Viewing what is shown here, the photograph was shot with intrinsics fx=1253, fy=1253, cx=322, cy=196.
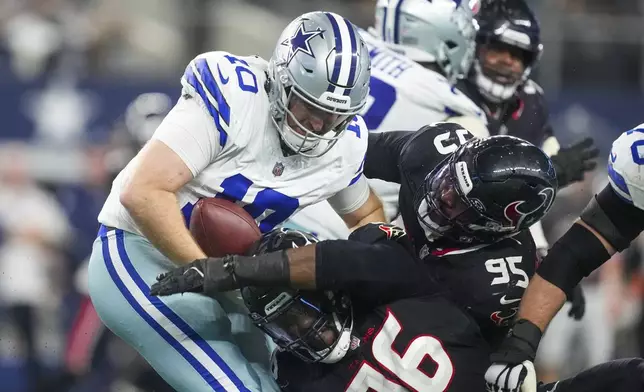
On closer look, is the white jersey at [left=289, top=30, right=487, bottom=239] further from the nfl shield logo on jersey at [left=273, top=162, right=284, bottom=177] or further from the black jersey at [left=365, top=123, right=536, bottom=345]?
the nfl shield logo on jersey at [left=273, top=162, right=284, bottom=177]

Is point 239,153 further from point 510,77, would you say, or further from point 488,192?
point 510,77

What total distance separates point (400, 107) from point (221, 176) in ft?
4.35

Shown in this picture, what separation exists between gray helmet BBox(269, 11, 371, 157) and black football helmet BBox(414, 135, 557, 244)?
0.37 meters

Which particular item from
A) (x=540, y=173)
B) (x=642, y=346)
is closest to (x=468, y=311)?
(x=540, y=173)

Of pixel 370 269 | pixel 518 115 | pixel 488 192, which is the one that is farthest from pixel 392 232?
pixel 518 115

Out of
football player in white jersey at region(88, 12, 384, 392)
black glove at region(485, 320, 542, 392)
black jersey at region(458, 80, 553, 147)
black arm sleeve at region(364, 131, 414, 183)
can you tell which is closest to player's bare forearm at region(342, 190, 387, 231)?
black arm sleeve at region(364, 131, 414, 183)

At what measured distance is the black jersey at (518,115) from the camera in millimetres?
5168

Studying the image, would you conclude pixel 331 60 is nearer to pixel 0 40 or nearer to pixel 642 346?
pixel 642 346

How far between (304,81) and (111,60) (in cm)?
575

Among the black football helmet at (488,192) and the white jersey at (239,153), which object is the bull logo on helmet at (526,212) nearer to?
the black football helmet at (488,192)

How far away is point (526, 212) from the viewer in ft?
11.4

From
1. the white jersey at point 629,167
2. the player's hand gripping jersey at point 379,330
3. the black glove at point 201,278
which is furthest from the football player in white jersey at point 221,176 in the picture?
the white jersey at point 629,167

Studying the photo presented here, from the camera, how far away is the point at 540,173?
3.46 meters

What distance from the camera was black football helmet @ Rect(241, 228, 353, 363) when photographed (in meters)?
3.49
